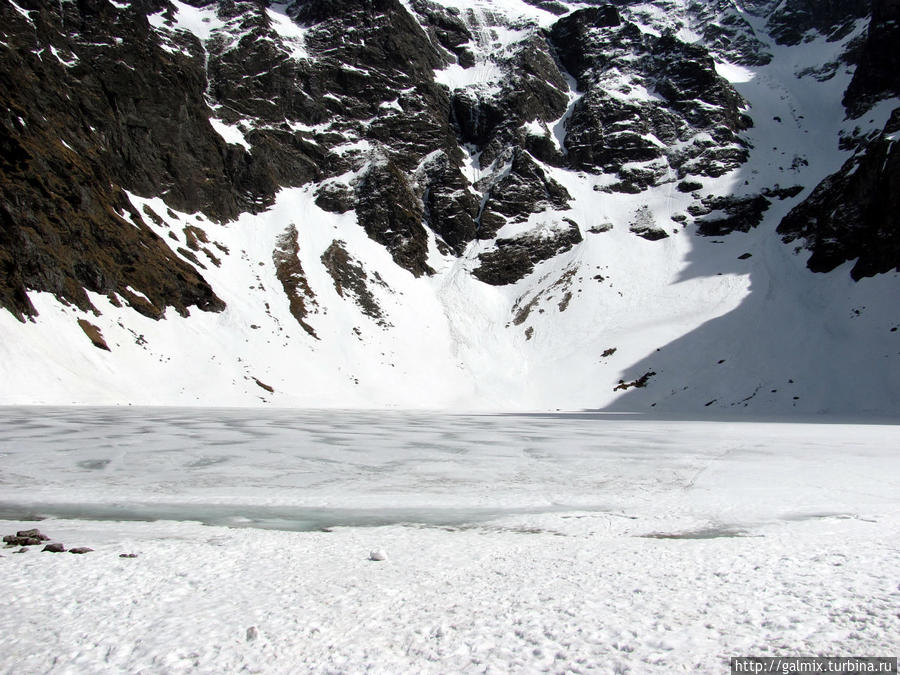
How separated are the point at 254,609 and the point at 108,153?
6320 centimetres

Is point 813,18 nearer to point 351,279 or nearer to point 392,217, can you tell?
point 392,217

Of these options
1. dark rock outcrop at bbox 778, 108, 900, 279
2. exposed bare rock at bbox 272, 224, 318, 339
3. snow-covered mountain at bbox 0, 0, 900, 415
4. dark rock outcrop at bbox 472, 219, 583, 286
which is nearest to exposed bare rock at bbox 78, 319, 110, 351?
snow-covered mountain at bbox 0, 0, 900, 415

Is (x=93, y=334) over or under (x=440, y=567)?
over

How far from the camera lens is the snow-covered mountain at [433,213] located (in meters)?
40.7

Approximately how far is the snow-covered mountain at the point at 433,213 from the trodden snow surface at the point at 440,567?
1095 inches

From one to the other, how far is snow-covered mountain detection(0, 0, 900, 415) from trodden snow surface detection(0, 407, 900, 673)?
91.2ft

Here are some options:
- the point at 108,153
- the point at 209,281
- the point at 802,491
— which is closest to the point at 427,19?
the point at 108,153

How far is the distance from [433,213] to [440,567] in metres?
77.1

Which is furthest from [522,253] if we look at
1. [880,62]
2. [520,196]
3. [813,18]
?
[813,18]

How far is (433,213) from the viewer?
79.2 meters

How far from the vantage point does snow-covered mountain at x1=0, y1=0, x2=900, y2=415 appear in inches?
1602

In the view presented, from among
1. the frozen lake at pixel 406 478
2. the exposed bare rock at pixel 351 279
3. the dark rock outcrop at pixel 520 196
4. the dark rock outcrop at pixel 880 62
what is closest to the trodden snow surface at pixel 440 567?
the frozen lake at pixel 406 478

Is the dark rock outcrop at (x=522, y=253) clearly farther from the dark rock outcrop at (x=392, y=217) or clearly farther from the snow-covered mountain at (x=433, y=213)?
the dark rock outcrop at (x=392, y=217)

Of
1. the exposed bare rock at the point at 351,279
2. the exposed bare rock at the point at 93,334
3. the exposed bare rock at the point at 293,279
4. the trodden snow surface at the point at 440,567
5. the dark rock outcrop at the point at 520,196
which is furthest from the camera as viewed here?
the dark rock outcrop at the point at 520,196
